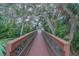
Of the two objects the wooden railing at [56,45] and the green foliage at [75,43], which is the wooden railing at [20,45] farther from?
the green foliage at [75,43]

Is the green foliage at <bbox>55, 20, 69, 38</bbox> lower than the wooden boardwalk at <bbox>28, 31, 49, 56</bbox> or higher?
higher

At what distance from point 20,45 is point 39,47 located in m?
0.15

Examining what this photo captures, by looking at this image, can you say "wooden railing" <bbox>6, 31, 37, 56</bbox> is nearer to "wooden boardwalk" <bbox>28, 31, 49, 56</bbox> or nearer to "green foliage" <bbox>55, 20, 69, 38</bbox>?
"wooden boardwalk" <bbox>28, 31, 49, 56</bbox>

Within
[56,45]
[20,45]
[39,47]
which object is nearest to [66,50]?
[56,45]

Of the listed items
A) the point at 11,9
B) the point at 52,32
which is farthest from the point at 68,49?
the point at 11,9

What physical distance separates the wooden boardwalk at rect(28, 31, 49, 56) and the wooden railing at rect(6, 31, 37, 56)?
3 centimetres

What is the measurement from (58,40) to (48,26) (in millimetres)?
131

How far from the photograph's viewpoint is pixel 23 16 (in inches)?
56.5

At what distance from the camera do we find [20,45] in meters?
1.42

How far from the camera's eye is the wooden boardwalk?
1.41 m

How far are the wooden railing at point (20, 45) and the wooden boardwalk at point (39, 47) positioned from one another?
31 mm

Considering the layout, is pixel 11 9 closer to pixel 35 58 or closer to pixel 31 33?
pixel 31 33

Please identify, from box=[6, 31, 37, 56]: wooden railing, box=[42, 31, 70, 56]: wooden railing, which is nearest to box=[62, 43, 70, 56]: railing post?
box=[42, 31, 70, 56]: wooden railing

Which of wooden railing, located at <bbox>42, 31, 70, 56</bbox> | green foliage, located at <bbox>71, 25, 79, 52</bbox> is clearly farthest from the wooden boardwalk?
green foliage, located at <bbox>71, 25, 79, 52</bbox>
